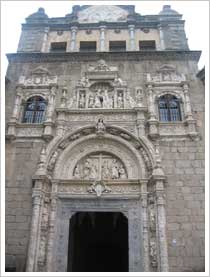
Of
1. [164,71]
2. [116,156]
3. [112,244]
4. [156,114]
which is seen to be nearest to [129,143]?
[116,156]

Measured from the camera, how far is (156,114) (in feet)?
40.1

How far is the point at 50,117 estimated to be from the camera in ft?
39.8

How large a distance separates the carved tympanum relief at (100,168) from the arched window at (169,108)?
116 inches

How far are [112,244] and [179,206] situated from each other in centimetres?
658

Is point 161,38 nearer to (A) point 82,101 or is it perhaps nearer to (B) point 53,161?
(A) point 82,101

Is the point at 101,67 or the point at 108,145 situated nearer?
the point at 108,145

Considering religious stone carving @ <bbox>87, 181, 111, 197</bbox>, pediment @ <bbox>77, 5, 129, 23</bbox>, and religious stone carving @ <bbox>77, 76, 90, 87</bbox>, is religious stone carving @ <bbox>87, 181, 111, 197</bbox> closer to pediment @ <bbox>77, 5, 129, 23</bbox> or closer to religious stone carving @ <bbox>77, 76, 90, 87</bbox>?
religious stone carving @ <bbox>77, 76, 90, 87</bbox>

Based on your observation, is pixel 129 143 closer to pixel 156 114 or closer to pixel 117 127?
pixel 117 127

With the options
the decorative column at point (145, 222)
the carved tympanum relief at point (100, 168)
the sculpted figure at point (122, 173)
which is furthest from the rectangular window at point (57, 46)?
the decorative column at point (145, 222)

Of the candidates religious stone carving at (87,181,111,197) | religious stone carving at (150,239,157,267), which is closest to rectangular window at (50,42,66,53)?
religious stone carving at (87,181,111,197)

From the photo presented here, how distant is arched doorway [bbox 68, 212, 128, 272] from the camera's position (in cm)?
1363

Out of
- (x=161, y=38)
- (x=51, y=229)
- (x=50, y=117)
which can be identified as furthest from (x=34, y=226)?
(x=161, y=38)

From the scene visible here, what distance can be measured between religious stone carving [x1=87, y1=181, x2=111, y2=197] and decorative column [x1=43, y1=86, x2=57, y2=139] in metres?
2.81

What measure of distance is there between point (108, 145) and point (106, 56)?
16.2ft
